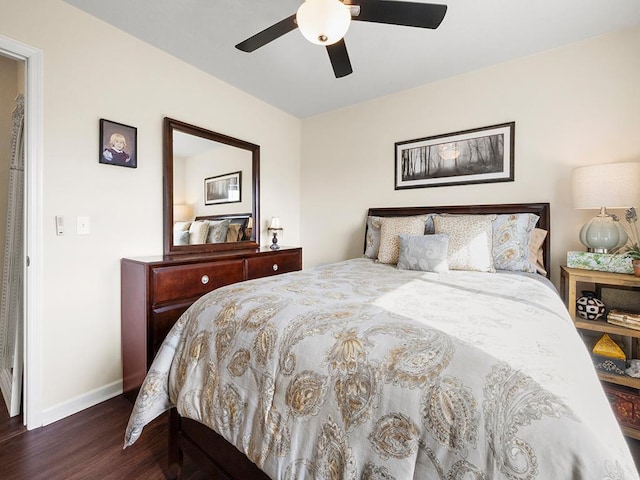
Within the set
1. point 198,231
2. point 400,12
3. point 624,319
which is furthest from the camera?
point 198,231

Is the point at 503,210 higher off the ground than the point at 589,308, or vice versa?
the point at 503,210

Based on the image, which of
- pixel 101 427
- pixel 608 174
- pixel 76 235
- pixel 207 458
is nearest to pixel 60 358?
pixel 101 427

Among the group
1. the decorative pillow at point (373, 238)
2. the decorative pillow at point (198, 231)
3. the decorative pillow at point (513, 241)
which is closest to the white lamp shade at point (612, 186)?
the decorative pillow at point (513, 241)

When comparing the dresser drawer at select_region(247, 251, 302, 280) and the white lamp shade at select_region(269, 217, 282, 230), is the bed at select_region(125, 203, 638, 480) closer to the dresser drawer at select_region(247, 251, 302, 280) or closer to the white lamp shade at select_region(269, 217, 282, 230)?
the dresser drawer at select_region(247, 251, 302, 280)

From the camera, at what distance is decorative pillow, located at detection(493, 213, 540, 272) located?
211cm

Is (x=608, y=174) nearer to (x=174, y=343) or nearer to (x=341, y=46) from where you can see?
(x=341, y=46)

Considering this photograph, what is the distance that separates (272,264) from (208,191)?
882 mm

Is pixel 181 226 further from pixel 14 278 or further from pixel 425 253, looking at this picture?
pixel 425 253

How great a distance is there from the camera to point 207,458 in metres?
1.17

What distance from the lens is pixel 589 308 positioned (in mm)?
1931

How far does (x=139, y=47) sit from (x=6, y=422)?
2598 millimetres

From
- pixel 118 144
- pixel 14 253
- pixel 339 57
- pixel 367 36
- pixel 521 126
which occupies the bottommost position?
pixel 14 253

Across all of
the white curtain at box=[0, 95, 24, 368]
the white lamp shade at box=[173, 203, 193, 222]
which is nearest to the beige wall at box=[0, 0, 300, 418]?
the white lamp shade at box=[173, 203, 193, 222]

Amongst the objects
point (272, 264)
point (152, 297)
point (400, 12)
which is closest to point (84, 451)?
point (152, 297)
